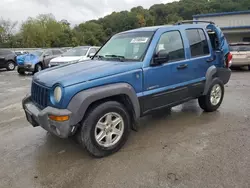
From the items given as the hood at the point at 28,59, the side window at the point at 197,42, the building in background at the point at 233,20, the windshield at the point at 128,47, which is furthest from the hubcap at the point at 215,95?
the building in background at the point at 233,20

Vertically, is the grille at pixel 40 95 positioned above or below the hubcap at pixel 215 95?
above

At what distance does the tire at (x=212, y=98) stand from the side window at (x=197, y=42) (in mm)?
732

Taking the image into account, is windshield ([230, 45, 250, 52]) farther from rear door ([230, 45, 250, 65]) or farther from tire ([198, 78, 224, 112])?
tire ([198, 78, 224, 112])

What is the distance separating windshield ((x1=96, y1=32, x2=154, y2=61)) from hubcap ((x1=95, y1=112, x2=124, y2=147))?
40.7 inches

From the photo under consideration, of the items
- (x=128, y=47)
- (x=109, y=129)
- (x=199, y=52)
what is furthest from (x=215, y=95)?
(x=109, y=129)

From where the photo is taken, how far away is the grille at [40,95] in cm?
324

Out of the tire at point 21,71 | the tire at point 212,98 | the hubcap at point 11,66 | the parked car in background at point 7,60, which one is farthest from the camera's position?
the hubcap at point 11,66

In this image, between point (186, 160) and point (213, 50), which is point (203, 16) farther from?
point (186, 160)

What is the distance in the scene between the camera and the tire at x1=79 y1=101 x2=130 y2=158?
10.2 feet

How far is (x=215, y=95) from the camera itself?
5098 mm

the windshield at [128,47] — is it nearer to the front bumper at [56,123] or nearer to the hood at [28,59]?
the front bumper at [56,123]

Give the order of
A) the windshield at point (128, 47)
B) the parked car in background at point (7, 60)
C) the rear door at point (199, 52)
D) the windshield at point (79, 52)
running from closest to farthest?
1. the windshield at point (128, 47)
2. the rear door at point (199, 52)
3. the windshield at point (79, 52)
4. the parked car in background at point (7, 60)

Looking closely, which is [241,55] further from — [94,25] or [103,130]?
[94,25]

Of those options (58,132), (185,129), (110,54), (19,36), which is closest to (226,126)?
(185,129)
